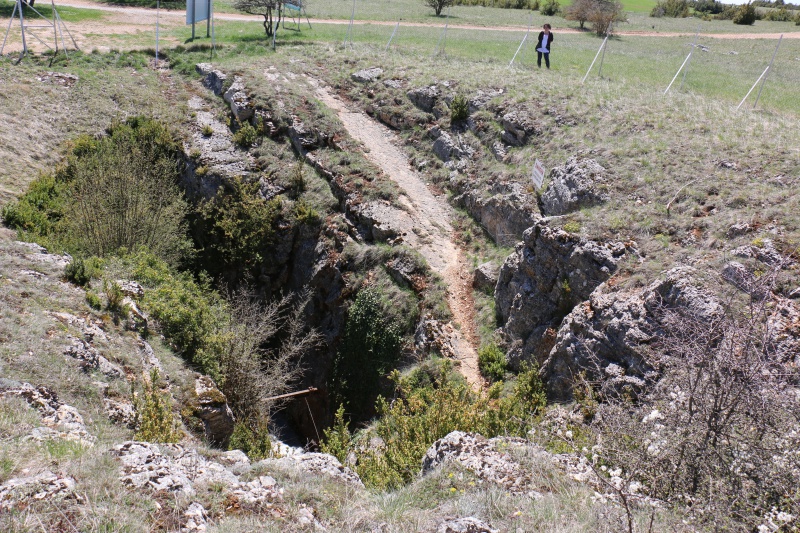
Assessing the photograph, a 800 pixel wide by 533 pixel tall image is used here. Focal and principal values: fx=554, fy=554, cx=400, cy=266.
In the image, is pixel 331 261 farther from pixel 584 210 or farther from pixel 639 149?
pixel 639 149

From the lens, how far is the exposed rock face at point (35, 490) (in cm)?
473

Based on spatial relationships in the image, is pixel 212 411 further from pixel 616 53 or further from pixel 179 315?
pixel 616 53

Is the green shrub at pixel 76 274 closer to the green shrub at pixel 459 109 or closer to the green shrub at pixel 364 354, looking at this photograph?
the green shrub at pixel 364 354

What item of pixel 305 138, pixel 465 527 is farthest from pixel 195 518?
pixel 305 138

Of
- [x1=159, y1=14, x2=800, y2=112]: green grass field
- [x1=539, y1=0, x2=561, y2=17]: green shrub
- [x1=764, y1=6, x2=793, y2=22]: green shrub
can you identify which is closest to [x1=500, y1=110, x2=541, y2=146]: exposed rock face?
[x1=159, y1=14, x2=800, y2=112]: green grass field

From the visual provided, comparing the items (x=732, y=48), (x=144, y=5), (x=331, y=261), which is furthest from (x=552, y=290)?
(x=144, y=5)

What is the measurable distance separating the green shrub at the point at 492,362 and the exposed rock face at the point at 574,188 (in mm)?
4179

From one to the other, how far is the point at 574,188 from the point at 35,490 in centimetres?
1311

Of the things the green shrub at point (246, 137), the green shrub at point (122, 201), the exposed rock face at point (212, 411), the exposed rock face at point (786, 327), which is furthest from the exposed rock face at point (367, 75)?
the exposed rock face at point (786, 327)

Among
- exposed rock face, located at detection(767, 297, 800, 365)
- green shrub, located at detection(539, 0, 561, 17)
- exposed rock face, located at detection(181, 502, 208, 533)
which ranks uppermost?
green shrub, located at detection(539, 0, 561, 17)

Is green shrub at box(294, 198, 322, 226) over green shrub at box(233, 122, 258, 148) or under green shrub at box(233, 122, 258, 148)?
under

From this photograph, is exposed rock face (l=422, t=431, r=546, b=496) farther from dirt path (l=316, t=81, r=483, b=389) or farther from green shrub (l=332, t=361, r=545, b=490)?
dirt path (l=316, t=81, r=483, b=389)

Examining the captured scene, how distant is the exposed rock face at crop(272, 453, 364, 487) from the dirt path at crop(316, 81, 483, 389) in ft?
18.1

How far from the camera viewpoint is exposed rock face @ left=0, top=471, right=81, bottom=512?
473 cm
